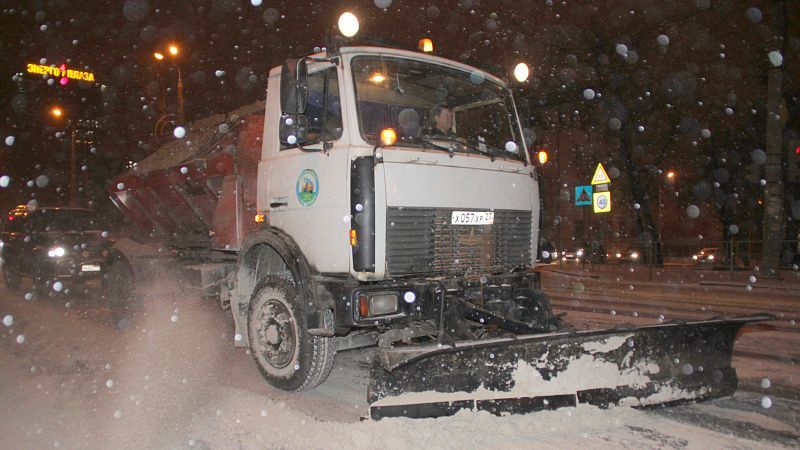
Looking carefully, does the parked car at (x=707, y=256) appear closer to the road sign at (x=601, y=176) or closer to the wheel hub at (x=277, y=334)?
the road sign at (x=601, y=176)

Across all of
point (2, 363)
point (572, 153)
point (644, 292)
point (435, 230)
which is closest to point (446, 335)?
point (435, 230)

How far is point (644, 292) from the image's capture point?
1373 cm

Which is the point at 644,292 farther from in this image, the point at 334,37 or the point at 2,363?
the point at 2,363

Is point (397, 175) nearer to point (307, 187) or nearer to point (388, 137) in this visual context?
point (388, 137)

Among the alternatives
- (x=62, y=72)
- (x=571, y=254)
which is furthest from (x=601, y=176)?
(x=62, y=72)

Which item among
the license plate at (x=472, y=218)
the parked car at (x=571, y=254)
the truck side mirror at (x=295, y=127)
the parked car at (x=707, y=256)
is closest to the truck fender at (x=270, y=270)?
the truck side mirror at (x=295, y=127)

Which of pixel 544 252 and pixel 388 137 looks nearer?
pixel 388 137

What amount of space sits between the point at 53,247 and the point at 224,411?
8.84m

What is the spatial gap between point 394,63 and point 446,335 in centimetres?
240

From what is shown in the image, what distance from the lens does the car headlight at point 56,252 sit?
11.5m

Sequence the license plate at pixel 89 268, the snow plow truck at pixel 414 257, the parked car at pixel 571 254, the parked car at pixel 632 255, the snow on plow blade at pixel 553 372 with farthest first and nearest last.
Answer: the parked car at pixel 571 254
the parked car at pixel 632 255
the license plate at pixel 89 268
the snow plow truck at pixel 414 257
the snow on plow blade at pixel 553 372

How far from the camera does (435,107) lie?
18.5 ft

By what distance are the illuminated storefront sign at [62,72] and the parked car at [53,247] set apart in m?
11.4

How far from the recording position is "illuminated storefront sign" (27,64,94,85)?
22.8m
